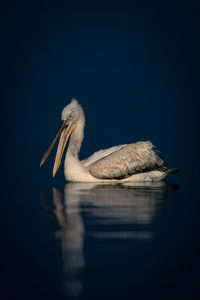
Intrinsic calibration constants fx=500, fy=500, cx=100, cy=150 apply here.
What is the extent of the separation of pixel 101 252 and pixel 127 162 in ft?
21.9

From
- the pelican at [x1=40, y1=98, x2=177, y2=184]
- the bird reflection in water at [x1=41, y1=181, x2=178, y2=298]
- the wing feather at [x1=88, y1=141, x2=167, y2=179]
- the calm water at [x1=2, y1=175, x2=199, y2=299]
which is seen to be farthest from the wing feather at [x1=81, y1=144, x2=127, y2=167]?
the calm water at [x1=2, y1=175, x2=199, y2=299]

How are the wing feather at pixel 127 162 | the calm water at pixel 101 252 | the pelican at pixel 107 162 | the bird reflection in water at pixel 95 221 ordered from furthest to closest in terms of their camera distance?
the pelican at pixel 107 162
the wing feather at pixel 127 162
the bird reflection in water at pixel 95 221
the calm water at pixel 101 252

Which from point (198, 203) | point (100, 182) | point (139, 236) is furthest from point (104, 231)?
point (100, 182)

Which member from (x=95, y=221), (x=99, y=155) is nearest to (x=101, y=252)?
(x=95, y=221)

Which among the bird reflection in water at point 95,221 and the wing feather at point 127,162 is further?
the wing feather at point 127,162

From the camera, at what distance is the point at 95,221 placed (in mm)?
4797

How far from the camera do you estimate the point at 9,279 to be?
2.84 m

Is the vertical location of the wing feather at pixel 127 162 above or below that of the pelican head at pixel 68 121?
below

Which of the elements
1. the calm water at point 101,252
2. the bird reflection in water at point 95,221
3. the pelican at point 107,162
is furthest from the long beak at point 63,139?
the calm water at point 101,252

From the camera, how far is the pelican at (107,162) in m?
9.92

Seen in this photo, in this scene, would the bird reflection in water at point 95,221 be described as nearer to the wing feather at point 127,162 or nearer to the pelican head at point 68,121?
the wing feather at point 127,162

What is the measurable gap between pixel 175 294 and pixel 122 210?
3051mm

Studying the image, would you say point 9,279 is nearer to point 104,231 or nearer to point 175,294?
point 175,294

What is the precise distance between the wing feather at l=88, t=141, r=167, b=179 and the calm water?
12.3ft
